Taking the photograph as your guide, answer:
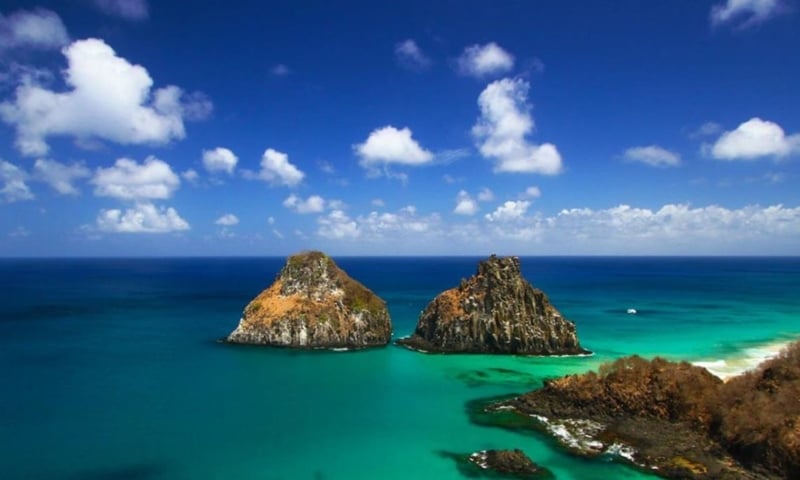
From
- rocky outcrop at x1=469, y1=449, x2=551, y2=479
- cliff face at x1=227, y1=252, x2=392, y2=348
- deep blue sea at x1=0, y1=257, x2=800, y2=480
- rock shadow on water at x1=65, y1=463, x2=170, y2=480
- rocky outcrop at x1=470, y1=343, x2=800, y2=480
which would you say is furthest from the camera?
cliff face at x1=227, y1=252, x2=392, y2=348

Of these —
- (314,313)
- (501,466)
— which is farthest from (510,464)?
(314,313)

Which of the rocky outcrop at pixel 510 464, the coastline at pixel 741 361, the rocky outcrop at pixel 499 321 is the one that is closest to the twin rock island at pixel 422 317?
the rocky outcrop at pixel 499 321

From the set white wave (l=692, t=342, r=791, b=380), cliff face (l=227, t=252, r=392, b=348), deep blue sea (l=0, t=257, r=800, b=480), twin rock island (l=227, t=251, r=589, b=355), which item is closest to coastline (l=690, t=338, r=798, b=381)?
white wave (l=692, t=342, r=791, b=380)

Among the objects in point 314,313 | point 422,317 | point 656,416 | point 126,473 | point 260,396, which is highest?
point 314,313

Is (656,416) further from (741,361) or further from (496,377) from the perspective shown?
(741,361)

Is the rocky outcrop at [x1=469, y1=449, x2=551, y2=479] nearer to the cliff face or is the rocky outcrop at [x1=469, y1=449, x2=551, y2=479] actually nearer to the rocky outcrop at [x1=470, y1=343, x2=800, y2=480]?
the rocky outcrop at [x1=470, y1=343, x2=800, y2=480]

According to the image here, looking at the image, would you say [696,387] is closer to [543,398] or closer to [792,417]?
[792,417]

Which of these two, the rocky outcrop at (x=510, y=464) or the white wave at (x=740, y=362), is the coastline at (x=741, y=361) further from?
the rocky outcrop at (x=510, y=464)
